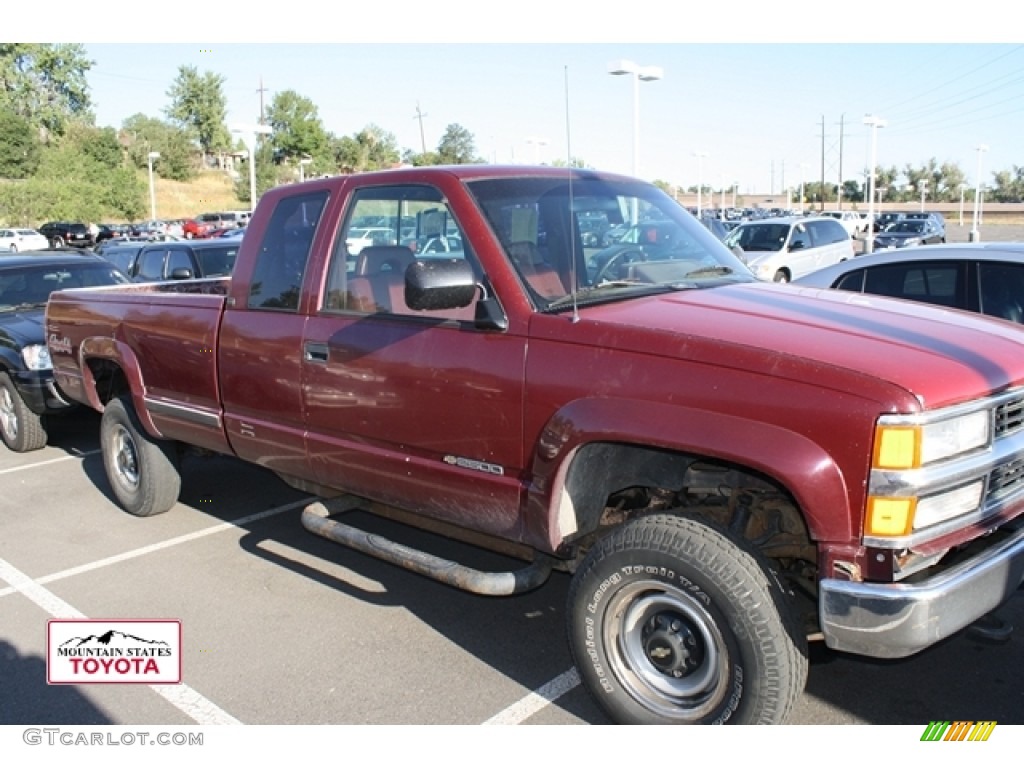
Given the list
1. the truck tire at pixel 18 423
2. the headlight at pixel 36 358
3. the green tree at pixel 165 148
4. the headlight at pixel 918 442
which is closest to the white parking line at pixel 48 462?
the truck tire at pixel 18 423

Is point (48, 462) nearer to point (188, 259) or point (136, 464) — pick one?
point (136, 464)

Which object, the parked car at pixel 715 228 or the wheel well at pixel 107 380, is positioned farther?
the wheel well at pixel 107 380

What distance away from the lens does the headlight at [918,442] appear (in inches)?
108

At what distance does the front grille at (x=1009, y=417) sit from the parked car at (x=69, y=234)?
155ft

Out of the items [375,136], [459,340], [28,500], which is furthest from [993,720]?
[375,136]

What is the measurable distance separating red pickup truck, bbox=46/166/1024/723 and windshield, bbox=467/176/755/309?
2cm

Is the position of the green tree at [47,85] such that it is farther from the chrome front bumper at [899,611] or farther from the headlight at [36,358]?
the chrome front bumper at [899,611]

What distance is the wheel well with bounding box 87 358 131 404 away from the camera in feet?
20.9

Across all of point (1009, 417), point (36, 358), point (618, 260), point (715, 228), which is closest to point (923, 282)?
point (715, 228)

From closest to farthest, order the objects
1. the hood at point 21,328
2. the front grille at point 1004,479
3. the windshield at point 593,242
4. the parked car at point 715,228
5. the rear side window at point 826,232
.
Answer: the front grille at point 1004,479
the windshield at point 593,242
the parked car at point 715,228
the hood at point 21,328
the rear side window at point 826,232

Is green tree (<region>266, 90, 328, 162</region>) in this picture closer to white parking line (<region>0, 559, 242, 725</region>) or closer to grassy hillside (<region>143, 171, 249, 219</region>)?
grassy hillside (<region>143, 171, 249, 219</region>)

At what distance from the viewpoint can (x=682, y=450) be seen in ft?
10.0

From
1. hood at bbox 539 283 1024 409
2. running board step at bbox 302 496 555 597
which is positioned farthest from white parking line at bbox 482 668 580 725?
hood at bbox 539 283 1024 409

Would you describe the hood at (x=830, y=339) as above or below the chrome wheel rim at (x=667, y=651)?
above
